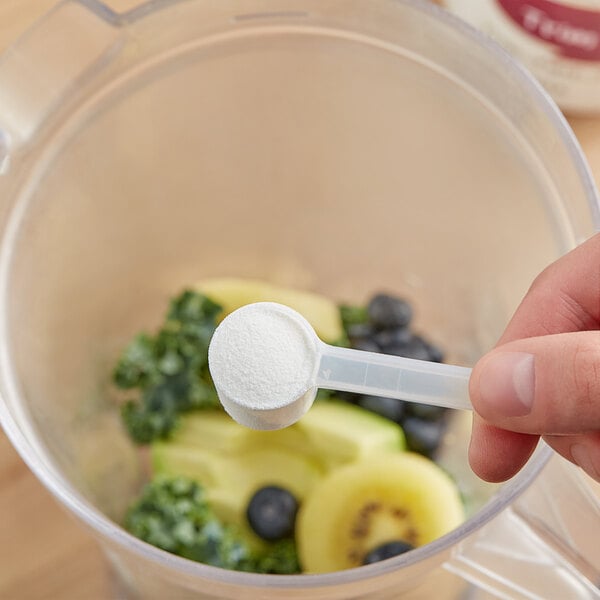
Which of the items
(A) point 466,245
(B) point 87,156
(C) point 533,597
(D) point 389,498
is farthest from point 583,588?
(B) point 87,156

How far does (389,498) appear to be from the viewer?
589 mm

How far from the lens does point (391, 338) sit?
0.66 m

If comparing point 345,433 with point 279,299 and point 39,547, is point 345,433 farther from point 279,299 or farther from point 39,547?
point 39,547

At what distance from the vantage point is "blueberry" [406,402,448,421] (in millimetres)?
636

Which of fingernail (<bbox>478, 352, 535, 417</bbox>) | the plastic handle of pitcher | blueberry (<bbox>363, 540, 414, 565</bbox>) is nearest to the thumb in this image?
fingernail (<bbox>478, 352, 535, 417</bbox>)

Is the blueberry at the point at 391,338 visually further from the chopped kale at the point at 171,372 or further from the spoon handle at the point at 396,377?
the spoon handle at the point at 396,377

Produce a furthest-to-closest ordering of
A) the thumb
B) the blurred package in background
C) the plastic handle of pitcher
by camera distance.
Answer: the blurred package in background < the plastic handle of pitcher < the thumb

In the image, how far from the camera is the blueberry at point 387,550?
1.86 feet

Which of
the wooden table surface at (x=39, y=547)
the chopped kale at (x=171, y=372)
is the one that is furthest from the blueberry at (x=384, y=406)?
the wooden table surface at (x=39, y=547)

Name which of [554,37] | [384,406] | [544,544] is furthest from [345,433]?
[554,37]

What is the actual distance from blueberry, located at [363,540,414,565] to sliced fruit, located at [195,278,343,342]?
0.50 feet

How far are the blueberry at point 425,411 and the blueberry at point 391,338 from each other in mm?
46

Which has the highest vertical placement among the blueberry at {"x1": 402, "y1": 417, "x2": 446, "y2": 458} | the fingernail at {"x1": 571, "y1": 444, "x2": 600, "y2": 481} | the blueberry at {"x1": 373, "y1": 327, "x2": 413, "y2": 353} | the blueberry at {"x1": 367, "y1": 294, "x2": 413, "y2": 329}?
the fingernail at {"x1": 571, "y1": 444, "x2": 600, "y2": 481}

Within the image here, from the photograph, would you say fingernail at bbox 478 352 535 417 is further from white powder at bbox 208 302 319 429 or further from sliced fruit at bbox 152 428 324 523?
sliced fruit at bbox 152 428 324 523
